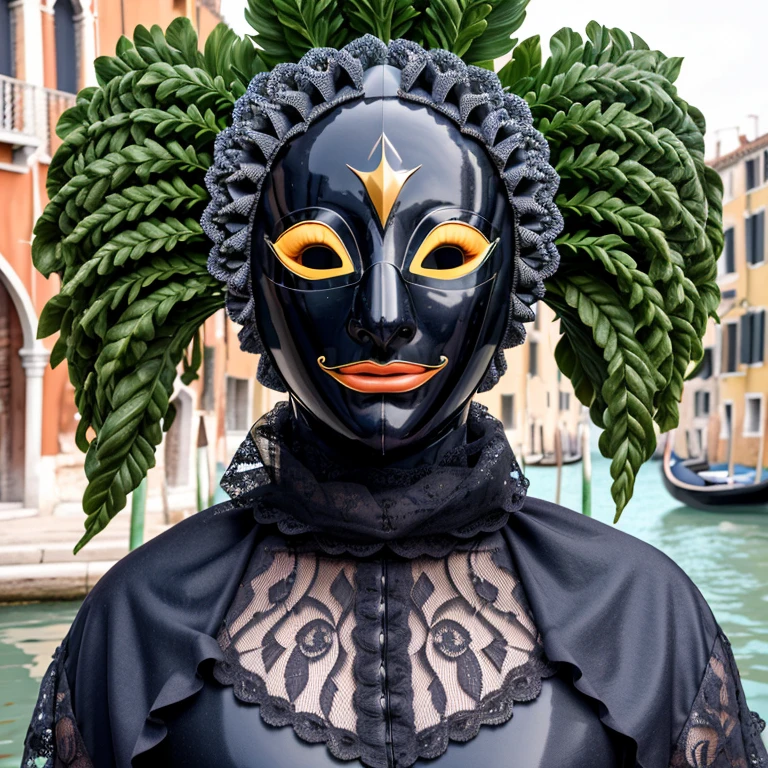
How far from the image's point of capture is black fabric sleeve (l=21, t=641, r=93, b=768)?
5.25 feet

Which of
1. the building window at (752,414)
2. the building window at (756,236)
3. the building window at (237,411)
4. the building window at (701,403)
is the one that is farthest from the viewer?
the building window at (701,403)

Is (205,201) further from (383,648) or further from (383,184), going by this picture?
(383,648)

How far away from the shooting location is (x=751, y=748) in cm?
162

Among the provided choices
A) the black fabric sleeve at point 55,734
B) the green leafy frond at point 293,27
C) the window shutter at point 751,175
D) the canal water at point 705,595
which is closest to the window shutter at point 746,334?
the window shutter at point 751,175

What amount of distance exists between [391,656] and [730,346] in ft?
60.8

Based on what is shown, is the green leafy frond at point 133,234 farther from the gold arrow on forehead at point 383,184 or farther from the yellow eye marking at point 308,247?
the gold arrow on forehead at point 383,184

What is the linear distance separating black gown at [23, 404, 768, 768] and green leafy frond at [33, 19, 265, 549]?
0.20 meters

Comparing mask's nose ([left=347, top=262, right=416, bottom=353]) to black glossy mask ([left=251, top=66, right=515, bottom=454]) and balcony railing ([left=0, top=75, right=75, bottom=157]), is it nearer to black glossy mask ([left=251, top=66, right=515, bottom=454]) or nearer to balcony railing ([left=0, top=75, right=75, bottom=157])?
black glossy mask ([left=251, top=66, right=515, bottom=454])

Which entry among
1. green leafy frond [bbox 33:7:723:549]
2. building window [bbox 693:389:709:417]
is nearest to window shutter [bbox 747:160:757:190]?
building window [bbox 693:389:709:417]

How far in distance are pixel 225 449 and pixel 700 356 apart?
10.3 metres

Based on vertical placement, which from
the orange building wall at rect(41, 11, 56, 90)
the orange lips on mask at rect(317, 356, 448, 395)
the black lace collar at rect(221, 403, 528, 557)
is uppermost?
the orange building wall at rect(41, 11, 56, 90)

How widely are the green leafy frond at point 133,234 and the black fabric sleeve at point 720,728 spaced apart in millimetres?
978

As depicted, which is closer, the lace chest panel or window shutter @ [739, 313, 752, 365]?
the lace chest panel

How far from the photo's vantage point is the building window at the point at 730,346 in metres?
18.7
